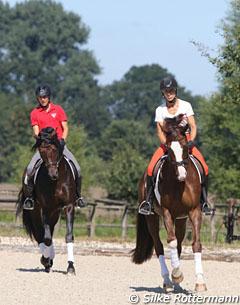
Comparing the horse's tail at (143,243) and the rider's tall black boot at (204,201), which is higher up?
the rider's tall black boot at (204,201)

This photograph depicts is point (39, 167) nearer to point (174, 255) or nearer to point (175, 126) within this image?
Result: point (174, 255)

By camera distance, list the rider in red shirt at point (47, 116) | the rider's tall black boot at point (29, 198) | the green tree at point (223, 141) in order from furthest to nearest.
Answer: the green tree at point (223, 141)
the rider's tall black boot at point (29, 198)
the rider in red shirt at point (47, 116)

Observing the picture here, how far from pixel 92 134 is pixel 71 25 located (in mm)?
17426

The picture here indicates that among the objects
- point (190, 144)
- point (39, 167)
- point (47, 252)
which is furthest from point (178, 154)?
Answer: point (47, 252)

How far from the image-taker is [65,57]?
130 meters

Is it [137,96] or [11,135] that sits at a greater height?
[137,96]

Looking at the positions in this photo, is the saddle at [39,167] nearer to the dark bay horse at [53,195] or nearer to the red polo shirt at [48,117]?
the dark bay horse at [53,195]

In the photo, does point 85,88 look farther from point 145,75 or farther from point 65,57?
point 145,75

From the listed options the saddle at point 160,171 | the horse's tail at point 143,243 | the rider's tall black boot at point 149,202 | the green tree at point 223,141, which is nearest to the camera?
the saddle at point 160,171

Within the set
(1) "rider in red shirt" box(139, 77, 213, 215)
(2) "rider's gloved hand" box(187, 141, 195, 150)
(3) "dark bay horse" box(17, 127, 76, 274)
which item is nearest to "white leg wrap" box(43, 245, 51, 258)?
(3) "dark bay horse" box(17, 127, 76, 274)

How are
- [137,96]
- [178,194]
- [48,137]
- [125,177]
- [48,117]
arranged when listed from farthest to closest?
[137,96] < [125,177] < [48,117] < [48,137] < [178,194]

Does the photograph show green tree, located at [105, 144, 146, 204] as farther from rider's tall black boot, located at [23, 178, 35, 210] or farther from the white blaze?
the white blaze

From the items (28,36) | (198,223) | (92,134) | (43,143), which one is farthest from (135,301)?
(28,36)

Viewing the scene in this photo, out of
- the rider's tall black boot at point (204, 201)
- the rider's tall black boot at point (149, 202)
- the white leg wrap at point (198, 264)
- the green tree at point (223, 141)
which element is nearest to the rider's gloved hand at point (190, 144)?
the rider's tall black boot at point (204, 201)
